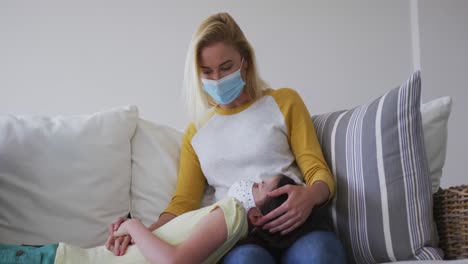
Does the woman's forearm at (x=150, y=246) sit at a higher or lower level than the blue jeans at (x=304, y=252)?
higher

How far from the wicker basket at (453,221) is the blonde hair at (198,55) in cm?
63

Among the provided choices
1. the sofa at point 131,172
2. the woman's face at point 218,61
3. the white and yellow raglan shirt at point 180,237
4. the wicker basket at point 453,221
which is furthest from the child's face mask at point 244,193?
the wicker basket at point 453,221

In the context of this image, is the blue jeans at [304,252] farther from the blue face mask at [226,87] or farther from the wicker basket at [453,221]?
the blue face mask at [226,87]

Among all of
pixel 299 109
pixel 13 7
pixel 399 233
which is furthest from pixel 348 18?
pixel 13 7

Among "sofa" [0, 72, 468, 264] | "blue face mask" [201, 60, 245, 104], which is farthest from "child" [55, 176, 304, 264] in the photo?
"blue face mask" [201, 60, 245, 104]

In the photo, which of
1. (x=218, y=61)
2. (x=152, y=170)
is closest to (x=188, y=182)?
(x=152, y=170)

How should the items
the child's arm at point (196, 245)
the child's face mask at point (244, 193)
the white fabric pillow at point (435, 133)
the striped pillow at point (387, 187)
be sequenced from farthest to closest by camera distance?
the white fabric pillow at point (435, 133)
the child's face mask at point (244, 193)
the striped pillow at point (387, 187)
the child's arm at point (196, 245)

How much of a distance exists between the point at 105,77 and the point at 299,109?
2.92 ft

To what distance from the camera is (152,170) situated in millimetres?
1569

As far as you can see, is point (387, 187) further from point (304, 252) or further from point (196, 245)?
point (196, 245)

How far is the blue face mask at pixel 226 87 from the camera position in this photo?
1425 mm

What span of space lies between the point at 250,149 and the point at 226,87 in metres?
0.20

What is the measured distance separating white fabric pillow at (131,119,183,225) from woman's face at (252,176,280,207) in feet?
1.35

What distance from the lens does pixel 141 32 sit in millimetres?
1967
